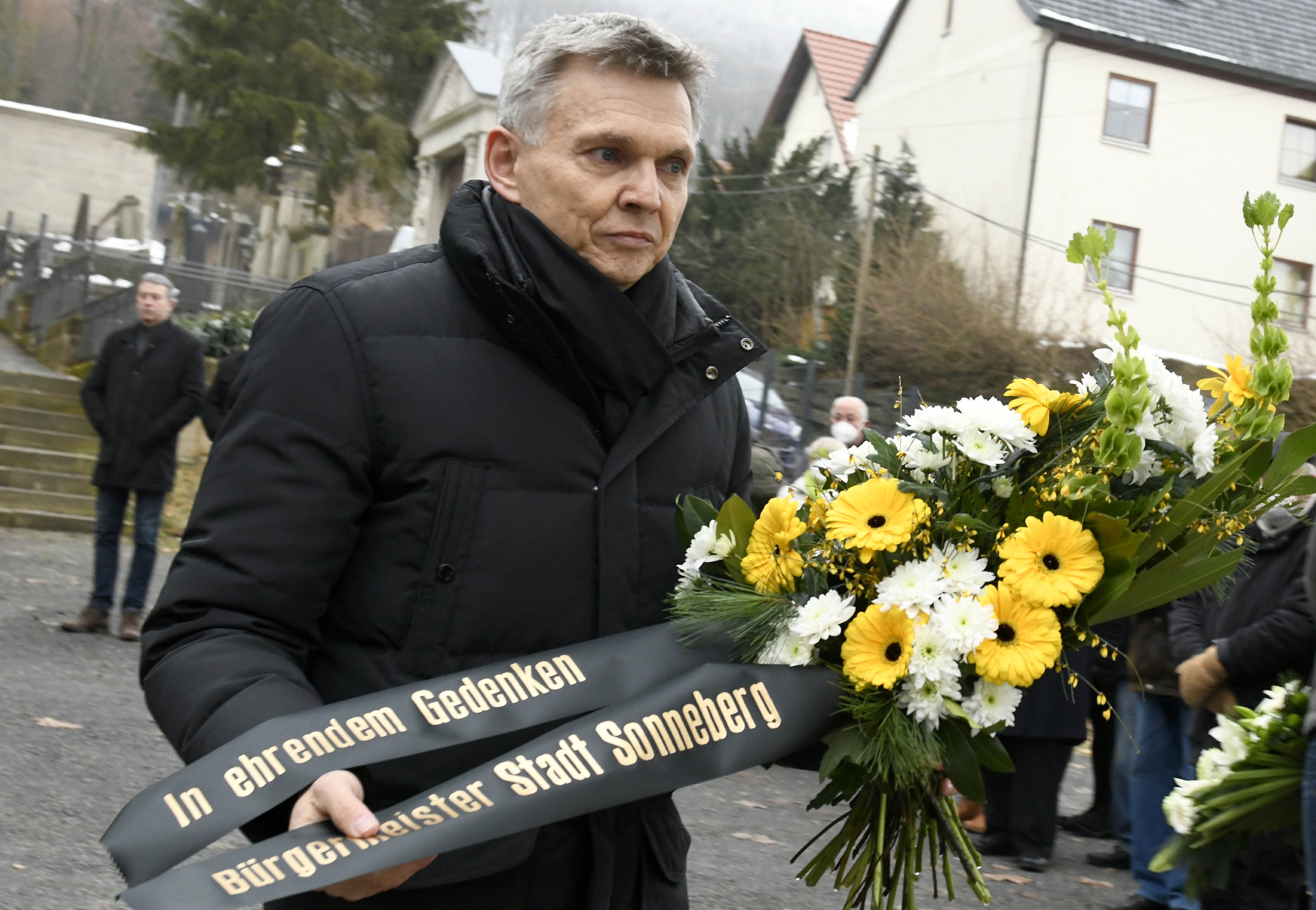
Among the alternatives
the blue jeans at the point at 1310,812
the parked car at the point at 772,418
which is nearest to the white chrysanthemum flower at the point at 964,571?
the blue jeans at the point at 1310,812

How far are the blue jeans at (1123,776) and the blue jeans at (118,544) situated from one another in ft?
19.3

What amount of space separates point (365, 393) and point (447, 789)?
0.58 metres

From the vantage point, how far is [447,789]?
1771 mm

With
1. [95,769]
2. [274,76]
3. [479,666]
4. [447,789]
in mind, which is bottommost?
[95,769]

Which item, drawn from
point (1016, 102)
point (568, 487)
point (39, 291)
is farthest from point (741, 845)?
point (1016, 102)

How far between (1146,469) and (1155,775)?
13.9 ft

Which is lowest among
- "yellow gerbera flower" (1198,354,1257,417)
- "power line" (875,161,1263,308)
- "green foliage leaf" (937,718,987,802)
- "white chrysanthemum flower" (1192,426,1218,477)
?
"green foliage leaf" (937,718,987,802)

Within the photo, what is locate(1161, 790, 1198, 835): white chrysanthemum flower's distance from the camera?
11.2 feet

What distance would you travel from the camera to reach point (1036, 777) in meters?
6.31

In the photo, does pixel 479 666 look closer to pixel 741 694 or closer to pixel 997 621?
pixel 741 694

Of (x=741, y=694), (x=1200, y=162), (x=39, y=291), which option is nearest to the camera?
(x=741, y=694)

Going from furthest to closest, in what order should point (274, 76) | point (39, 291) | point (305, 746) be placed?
point (274, 76), point (39, 291), point (305, 746)

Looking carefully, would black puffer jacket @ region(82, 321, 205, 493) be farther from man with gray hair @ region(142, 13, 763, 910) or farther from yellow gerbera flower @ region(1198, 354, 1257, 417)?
yellow gerbera flower @ region(1198, 354, 1257, 417)

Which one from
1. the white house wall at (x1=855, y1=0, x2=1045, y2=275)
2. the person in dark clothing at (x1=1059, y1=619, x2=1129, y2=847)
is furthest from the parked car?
the person in dark clothing at (x1=1059, y1=619, x2=1129, y2=847)
